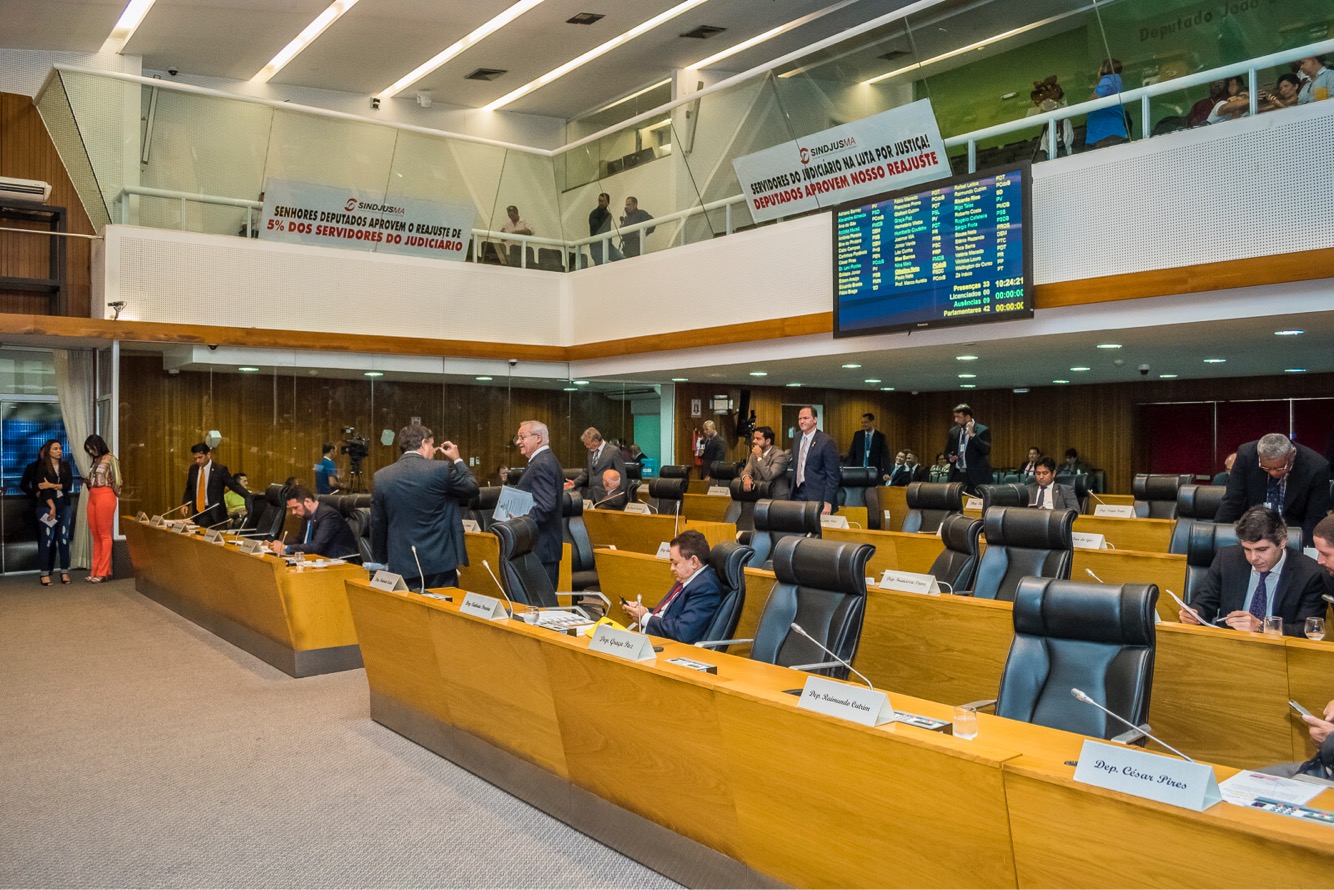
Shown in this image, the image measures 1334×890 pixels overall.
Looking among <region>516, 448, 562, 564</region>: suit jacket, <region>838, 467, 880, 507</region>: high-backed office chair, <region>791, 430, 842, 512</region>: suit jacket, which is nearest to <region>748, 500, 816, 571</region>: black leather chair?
<region>516, 448, 562, 564</region>: suit jacket

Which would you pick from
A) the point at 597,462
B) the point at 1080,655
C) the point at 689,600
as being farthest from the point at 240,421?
the point at 1080,655

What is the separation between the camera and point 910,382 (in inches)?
567

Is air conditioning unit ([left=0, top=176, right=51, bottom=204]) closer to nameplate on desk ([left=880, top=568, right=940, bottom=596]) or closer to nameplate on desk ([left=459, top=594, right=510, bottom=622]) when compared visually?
nameplate on desk ([left=459, top=594, right=510, bottom=622])

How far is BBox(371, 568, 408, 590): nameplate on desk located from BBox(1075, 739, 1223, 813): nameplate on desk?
347cm

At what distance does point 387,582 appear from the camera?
4.95m

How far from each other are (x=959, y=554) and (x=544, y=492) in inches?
97.3

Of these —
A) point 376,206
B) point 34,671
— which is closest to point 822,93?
point 376,206

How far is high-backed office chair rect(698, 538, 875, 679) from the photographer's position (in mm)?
4254

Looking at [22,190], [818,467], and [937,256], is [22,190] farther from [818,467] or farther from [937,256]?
A: [937,256]

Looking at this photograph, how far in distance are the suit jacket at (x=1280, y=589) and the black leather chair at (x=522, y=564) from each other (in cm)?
323

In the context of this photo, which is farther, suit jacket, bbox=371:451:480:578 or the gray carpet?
suit jacket, bbox=371:451:480:578

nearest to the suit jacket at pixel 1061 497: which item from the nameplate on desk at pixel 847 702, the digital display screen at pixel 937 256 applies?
the digital display screen at pixel 937 256

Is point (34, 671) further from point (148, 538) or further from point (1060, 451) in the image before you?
point (1060, 451)

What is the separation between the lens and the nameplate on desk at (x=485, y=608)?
4.15 m
